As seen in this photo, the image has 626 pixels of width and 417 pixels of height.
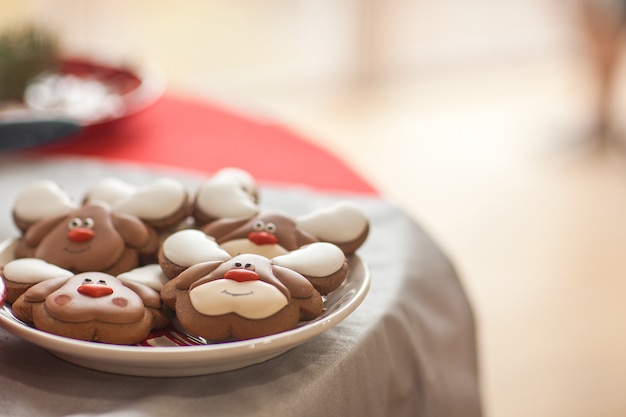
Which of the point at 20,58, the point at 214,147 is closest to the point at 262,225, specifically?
the point at 214,147

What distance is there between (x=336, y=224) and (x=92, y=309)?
0.21 meters

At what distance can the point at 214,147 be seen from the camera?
108cm

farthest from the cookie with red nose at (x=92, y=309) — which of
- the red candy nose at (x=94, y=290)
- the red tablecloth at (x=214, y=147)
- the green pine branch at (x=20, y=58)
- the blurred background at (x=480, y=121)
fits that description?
the blurred background at (x=480, y=121)

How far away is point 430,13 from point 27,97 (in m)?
3.08

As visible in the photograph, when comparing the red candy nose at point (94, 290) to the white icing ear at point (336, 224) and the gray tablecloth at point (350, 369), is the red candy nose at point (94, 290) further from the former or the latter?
the white icing ear at point (336, 224)

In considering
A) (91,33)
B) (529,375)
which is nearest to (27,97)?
(529,375)

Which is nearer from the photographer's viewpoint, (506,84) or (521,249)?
(521,249)

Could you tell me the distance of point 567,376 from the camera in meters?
1.78

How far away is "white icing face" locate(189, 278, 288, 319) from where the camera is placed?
507 mm

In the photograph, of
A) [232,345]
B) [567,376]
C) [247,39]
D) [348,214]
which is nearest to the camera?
[232,345]

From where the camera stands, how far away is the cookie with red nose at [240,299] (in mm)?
508

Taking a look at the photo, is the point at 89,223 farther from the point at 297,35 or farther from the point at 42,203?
the point at 297,35

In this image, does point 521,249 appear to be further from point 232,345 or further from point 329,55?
point 232,345

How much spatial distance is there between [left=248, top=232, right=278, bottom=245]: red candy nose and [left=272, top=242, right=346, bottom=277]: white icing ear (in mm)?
23
